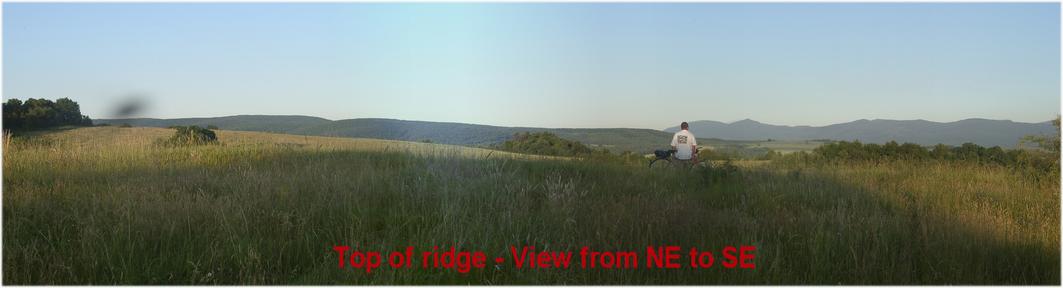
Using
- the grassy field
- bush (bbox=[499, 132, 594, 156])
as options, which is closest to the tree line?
bush (bbox=[499, 132, 594, 156])

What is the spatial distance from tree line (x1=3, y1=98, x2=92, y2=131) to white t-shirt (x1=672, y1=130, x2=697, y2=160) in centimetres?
3477

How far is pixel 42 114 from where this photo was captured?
3253cm

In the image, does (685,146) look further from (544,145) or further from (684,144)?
(544,145)

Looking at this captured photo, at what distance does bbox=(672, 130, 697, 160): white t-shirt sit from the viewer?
10.5m

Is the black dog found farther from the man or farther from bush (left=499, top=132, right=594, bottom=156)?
bush (left=499, top=132, right=594, bottom=156)

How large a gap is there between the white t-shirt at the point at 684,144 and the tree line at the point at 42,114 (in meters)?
34.8

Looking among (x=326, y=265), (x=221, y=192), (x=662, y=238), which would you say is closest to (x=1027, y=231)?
(x=662, y=238)

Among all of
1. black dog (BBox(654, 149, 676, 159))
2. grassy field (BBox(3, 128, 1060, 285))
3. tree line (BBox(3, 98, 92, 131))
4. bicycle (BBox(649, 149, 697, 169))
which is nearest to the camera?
grassy field (BBox(3, 128, 1060, 285))

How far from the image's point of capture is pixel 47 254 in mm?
3406

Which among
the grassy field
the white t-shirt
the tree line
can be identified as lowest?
the grassy field

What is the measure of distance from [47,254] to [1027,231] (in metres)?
7.53

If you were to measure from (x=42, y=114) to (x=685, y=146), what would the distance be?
130 ft

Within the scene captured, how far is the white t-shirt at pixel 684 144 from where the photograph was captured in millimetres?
10491

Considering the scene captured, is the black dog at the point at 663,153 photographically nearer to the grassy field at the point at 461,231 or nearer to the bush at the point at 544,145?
the grassy field at the point at 461,231
